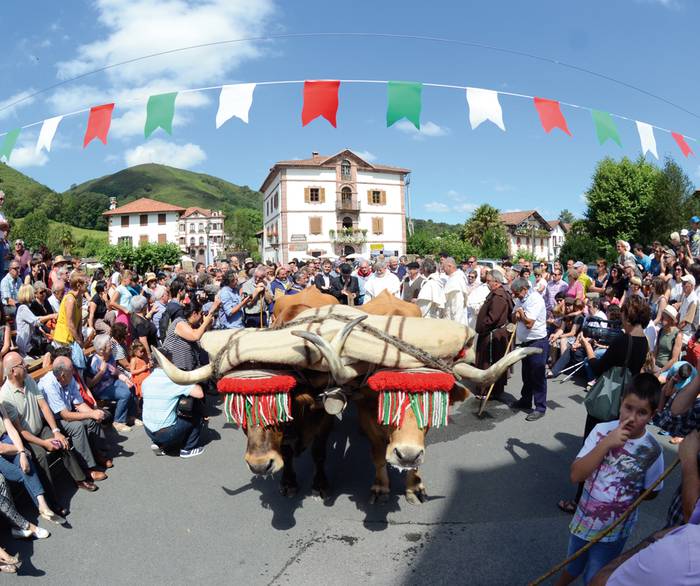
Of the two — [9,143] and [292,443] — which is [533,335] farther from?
[9,143]

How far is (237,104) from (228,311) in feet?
10.7

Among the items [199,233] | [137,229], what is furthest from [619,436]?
[199,233]

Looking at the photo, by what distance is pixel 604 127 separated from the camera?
27.1ft

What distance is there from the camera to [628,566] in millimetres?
1660

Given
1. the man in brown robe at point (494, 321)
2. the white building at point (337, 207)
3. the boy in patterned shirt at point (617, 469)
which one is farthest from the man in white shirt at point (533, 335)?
the white building at point (337, 207)

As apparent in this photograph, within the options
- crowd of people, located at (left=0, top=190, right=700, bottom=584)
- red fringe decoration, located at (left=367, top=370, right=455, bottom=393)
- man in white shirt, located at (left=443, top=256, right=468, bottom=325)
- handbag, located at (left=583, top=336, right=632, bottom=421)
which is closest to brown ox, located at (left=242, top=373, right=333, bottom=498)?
red fringe decoration, located at (left=367, top=370, right=455, bottom=393)

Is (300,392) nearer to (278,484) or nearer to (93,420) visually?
(278,484)

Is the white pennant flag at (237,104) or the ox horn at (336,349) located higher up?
the white pennant flag at (237,104)

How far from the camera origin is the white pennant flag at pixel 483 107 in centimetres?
757

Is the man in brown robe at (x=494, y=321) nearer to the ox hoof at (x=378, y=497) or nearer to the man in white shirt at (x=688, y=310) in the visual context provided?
the man in white shirt at (x=688, y=310)

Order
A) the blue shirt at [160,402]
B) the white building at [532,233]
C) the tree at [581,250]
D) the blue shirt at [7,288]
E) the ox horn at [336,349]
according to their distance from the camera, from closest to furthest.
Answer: the ox horn at [336,349] → the blue shirt at [160,402] → the blue shirt at [7,288] → the tree at [581,250] → the white building at [532,233]

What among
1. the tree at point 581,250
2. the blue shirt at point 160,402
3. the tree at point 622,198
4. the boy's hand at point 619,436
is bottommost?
the blue shirt at point 160,402

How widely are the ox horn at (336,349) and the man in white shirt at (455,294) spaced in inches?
201

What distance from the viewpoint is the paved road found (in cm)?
362
